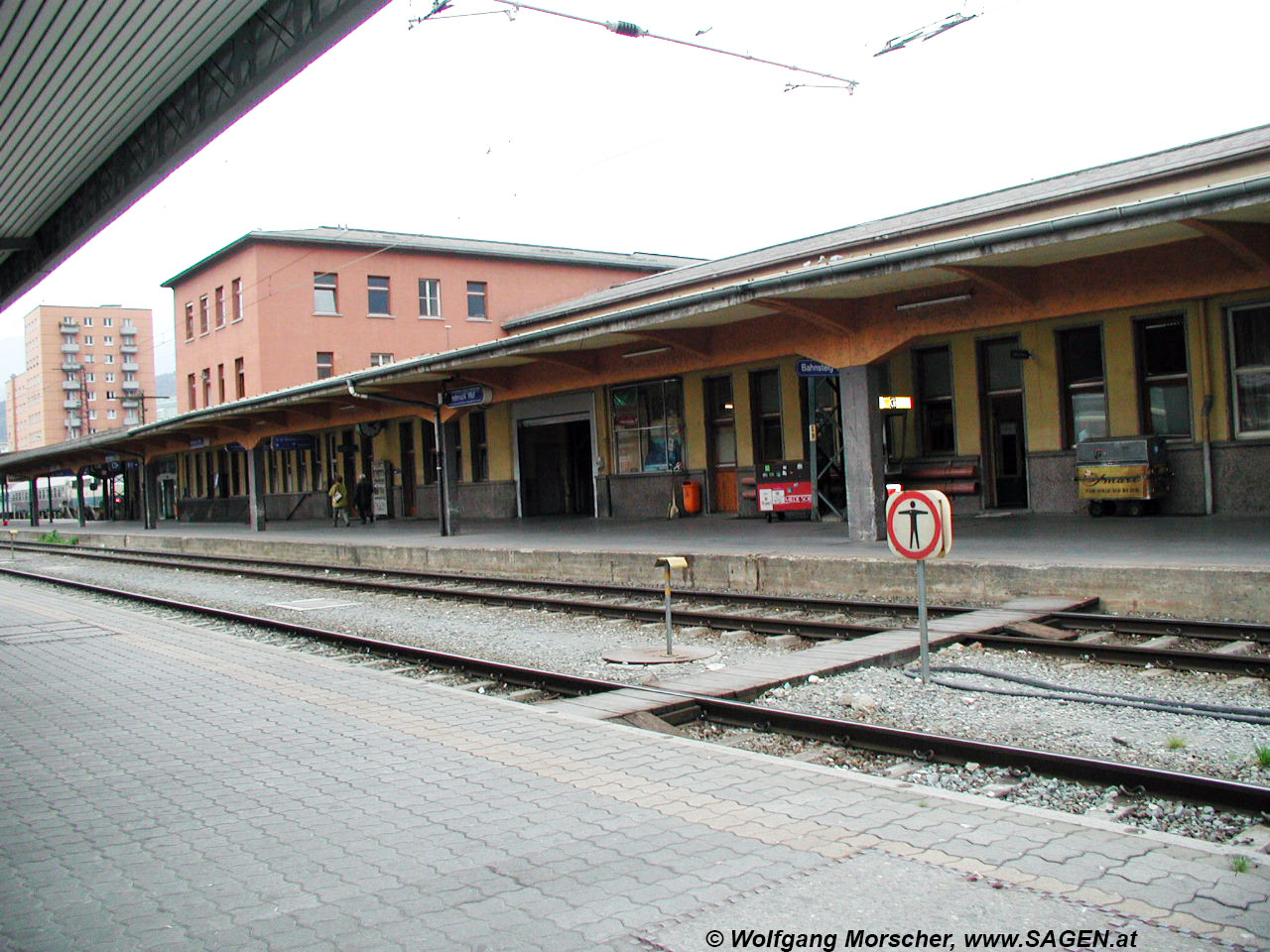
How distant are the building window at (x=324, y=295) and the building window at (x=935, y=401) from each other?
29.1 m

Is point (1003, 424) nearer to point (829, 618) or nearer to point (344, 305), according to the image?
point (829, 618)

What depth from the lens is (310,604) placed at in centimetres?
1595

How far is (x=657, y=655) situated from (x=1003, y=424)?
12089mm

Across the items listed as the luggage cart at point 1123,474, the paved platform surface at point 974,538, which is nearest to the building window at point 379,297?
the paved platform surface at point 974,538

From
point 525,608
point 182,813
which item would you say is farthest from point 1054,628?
point 182,813

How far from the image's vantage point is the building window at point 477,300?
4644cm

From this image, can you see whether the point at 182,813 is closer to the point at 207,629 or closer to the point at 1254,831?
the point at 1254,831

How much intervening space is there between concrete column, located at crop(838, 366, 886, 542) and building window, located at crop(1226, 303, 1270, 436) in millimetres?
5294

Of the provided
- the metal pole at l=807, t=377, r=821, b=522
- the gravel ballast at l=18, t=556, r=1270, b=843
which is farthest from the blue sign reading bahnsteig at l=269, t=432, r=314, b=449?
the gravel ballast at l=18, t=556, r=1270, b=843

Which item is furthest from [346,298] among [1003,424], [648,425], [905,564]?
[905,564]

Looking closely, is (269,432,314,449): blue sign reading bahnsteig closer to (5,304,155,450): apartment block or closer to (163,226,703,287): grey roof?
(163,226,703,287): grey roof

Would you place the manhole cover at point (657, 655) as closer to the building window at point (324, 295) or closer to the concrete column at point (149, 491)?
the building window at point (324, 295)

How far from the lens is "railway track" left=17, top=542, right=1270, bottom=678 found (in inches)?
331

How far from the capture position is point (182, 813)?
520cm
